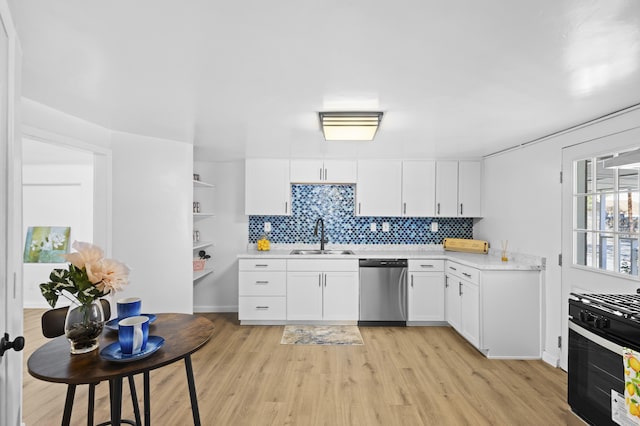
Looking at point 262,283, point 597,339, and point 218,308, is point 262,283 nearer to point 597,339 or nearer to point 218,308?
point 218,308

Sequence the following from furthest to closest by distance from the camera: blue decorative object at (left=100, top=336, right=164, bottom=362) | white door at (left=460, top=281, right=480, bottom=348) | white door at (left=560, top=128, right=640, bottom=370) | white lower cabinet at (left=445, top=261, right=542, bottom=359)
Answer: white door at (left=460, top=281, right=480, bottom=348) < white lower cabinet at (left=445, top=261, right=542, bottom=359) < white door at (left=560, top=128, right=640, bottom=370) < blue decorative object at (left=100, top=336, right=164, bottom=362)

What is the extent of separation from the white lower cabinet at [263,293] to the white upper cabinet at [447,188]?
7.45ft

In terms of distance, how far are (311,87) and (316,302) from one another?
306 cm

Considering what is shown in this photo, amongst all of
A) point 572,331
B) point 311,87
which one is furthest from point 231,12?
point 572,331

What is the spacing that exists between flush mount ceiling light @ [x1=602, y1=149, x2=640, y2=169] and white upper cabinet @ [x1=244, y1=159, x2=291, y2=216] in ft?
11.2

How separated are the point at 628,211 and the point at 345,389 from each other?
252cm

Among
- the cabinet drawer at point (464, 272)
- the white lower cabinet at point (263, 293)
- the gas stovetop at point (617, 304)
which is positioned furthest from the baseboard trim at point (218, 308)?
the gas stovetop at point (617, 304)

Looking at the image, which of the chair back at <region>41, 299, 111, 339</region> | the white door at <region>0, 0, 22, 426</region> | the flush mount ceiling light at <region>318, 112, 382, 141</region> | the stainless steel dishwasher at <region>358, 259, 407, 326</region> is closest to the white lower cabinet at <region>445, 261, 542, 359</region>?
the stainless steel dishwasher at <region>358, 259, 407, 326</region>

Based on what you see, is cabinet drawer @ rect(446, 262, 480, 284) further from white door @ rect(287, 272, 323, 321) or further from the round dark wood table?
the round dark wood table

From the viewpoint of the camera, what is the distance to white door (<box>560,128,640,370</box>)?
8.62 feet

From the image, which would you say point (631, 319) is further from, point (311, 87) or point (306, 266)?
point (306, 266)

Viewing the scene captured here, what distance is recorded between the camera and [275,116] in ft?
9.50

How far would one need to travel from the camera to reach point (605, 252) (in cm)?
281

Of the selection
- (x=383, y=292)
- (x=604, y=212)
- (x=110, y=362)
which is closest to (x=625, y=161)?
(x=604, y=212)
